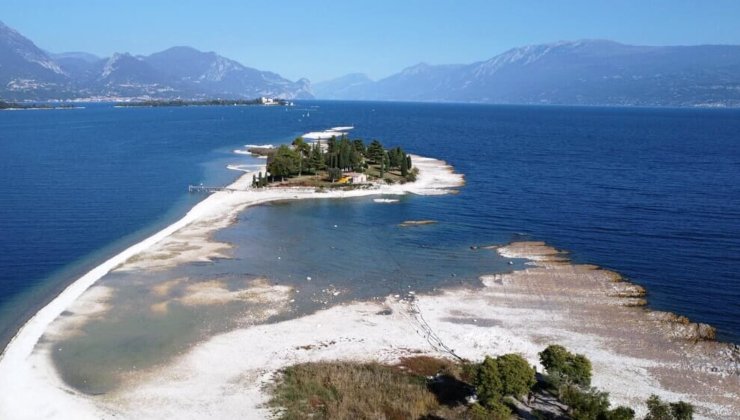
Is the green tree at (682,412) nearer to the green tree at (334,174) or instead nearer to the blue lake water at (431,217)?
the blue lake water at (431,217)

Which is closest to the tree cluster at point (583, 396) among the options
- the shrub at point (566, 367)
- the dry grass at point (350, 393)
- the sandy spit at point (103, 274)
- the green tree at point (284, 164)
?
the shrub at point (566, 367)

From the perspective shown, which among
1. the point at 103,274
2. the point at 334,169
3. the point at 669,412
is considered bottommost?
the point at 103,274

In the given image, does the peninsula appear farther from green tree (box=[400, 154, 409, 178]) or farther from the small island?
green tree (box=[400, 154, 409, 178])

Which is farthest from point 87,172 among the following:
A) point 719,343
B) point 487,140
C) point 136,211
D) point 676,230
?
point 487,140

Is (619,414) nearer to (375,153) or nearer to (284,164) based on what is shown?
(284,164)

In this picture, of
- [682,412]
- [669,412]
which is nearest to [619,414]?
[669,412]
